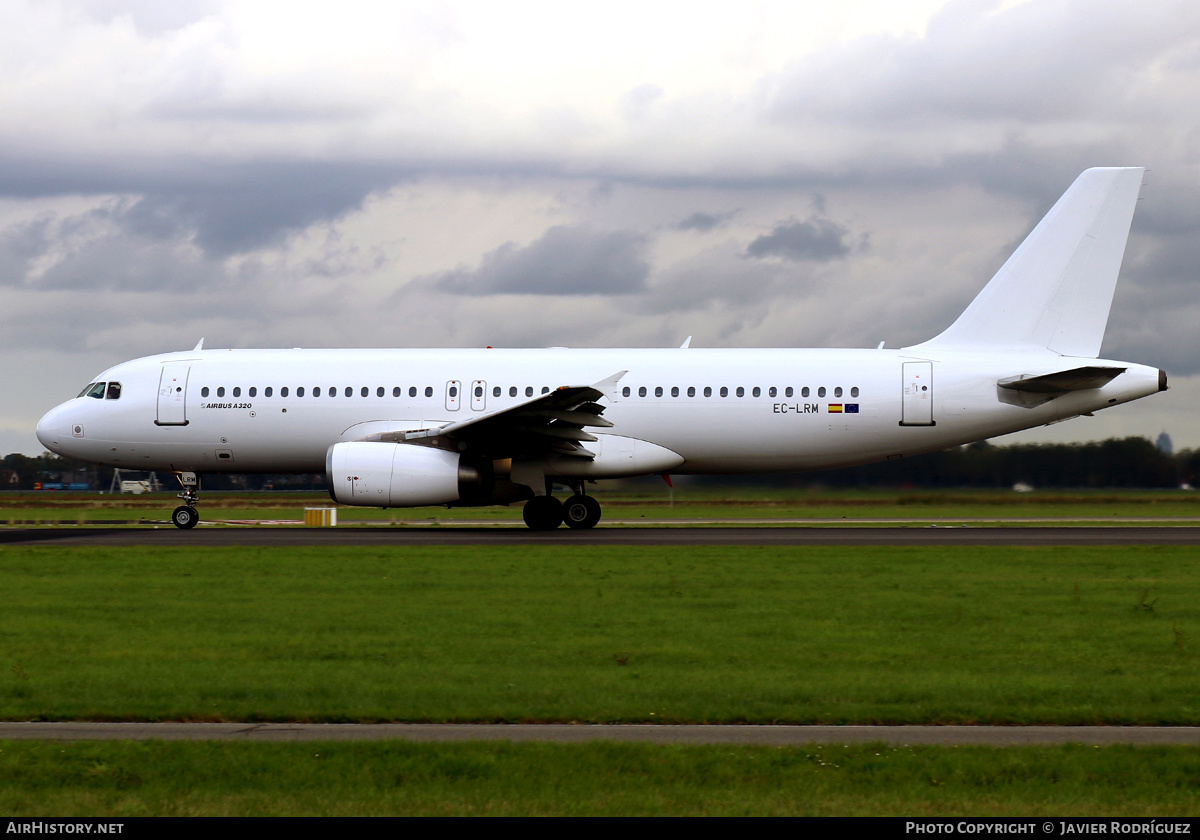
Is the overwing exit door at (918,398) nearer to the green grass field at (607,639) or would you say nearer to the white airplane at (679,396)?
the white airplane at (679,396)

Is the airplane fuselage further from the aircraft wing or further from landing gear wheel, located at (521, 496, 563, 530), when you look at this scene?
landing gear wheel, located at (521, 496, 563, 530)

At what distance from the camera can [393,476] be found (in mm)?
25984

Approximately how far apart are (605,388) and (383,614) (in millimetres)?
14702

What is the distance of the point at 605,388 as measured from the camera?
2825cm

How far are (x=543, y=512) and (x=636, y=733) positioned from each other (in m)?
20.4

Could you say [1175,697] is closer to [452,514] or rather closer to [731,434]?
[731,434]

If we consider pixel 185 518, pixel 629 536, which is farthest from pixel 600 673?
pixel 185 518

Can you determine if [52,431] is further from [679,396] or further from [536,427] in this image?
[679,396]

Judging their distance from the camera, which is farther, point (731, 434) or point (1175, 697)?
point (731, 434)

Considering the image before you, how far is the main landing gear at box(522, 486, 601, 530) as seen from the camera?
2839 cm

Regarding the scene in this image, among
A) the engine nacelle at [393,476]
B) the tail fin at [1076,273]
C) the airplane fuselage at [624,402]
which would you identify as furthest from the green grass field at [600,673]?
the tail fin at [1076,273]

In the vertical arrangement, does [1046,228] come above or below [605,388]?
above

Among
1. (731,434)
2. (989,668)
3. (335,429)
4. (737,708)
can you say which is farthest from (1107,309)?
(737,708)

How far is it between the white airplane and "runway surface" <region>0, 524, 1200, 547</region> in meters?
1.50
